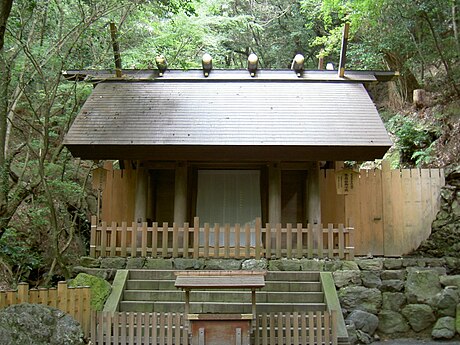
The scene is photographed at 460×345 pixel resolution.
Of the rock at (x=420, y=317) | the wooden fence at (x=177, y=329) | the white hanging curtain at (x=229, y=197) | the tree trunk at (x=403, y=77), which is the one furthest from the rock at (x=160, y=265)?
the tree trunk at (x=403, y=77)

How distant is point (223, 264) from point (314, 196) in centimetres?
284

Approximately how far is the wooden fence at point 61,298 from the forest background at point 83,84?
4.75 ft

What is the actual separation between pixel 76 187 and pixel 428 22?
1014cm

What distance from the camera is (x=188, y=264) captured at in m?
8.96

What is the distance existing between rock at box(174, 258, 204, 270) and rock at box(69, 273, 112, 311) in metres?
1.29

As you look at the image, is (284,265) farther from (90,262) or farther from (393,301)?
(90,262)

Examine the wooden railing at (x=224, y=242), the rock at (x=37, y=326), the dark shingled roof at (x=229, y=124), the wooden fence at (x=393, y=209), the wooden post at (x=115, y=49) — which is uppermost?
the wooden post at (x=115, y=49)

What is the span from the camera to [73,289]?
733cm

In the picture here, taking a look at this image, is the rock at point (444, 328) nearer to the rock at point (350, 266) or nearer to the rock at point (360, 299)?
the rock at point (360, 299)

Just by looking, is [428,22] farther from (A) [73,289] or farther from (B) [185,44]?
(A) [73,289]

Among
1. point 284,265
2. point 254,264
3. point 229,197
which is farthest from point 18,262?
point 284,265

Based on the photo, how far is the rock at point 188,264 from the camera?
8914 mm

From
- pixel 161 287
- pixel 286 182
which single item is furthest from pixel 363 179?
pixel 161 287

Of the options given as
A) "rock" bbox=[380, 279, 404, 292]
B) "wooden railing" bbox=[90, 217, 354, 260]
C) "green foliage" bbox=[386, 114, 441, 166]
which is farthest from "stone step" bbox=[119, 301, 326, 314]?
"green foliage" bbox=[386, 114, 441, 166]
